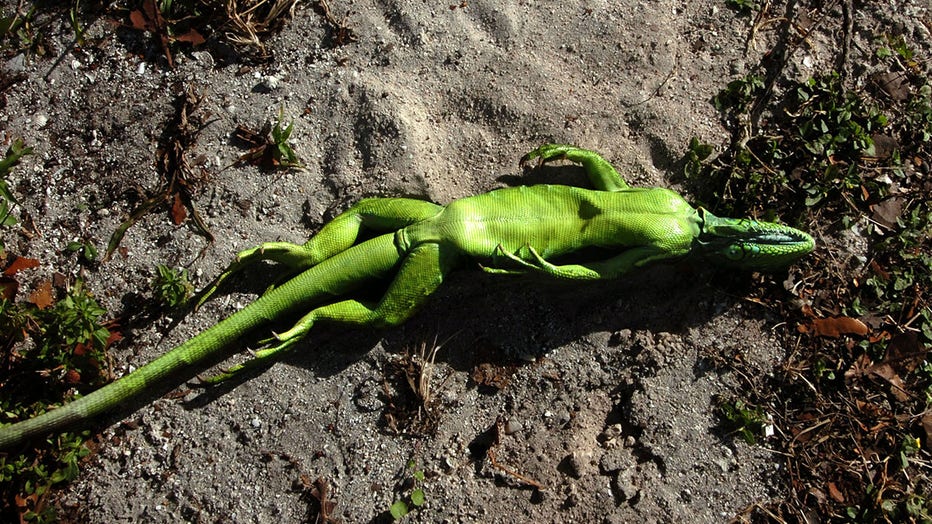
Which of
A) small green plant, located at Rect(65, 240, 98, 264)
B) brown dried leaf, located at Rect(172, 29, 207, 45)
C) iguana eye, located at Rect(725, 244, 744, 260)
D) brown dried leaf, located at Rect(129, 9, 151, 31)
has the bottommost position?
small green plant, located at Rect(65, 240, 98, 264)

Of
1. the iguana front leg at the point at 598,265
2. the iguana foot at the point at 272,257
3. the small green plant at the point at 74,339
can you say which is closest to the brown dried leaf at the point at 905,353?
the iguana front leg at the point at 598,265

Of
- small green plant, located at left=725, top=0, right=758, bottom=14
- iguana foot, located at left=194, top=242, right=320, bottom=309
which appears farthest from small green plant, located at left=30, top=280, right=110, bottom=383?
small green plant, located at left=725, top=0, right=758, bottom=14

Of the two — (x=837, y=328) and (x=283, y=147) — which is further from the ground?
(x=283, y=147)

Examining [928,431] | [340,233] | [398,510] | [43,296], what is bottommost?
[398,510]

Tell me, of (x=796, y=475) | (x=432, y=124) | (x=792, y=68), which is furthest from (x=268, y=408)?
(x=792, y=68)

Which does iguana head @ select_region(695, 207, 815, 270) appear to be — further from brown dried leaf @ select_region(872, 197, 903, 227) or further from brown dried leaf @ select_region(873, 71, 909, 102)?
brown dried leaf @ select_region(873, 71, 909, 102)

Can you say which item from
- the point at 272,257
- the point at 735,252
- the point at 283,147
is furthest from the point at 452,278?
the point at 735,252

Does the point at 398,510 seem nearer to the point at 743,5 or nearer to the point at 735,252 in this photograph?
the point at 735,252

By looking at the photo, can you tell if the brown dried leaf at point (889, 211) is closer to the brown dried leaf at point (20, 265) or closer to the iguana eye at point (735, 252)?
the iguana eye at point (735, 252)
